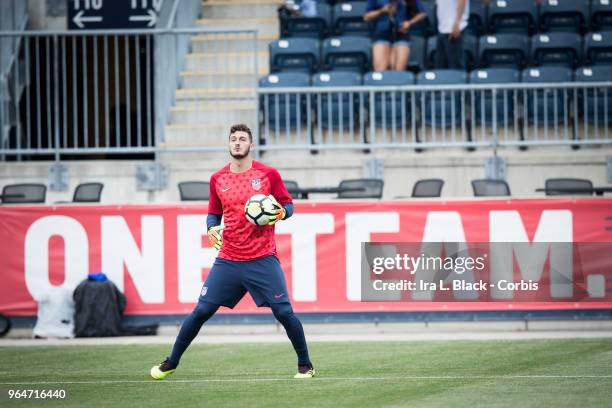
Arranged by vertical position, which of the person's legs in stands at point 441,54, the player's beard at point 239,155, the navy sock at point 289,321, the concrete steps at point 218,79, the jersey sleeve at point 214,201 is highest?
the person's legs in stands at point 441,54

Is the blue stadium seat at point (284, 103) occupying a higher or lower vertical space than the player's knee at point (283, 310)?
higher

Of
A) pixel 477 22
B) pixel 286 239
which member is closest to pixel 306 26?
pixel 477 22

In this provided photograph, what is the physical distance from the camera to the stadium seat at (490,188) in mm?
16469

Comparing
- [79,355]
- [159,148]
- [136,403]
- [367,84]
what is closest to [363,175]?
[367,84]

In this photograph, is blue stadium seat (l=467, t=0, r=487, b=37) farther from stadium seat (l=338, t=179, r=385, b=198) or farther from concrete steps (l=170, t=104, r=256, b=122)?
stadium seat (l=338, t=179, r=385, b=198)

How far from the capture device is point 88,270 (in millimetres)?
15680

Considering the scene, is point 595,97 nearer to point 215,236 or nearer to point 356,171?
point 356,171

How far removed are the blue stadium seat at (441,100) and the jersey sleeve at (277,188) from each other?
26.8 ft

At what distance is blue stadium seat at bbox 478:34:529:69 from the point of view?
20.1m

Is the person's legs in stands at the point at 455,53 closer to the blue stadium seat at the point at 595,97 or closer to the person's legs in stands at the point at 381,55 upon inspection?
the person's legs in stands at the point at 381,55

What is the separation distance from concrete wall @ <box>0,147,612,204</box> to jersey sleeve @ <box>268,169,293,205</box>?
26.0ft

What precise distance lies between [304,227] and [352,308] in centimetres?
125

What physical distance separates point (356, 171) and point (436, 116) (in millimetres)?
1585

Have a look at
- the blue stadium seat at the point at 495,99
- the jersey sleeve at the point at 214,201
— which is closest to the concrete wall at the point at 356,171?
the blue stadium seat at the point at 495,99
